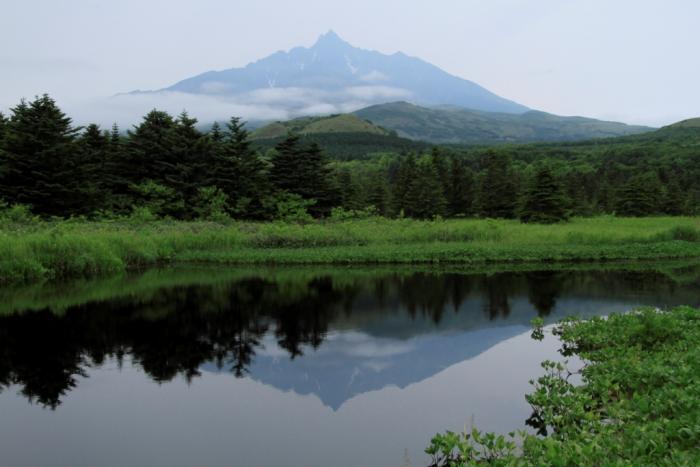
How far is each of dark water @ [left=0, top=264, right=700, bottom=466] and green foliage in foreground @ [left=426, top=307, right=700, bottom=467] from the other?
65 centimetres

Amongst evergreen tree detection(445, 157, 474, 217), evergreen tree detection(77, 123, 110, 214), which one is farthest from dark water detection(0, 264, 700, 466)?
evergreen tree detection(445, 157, 474, 217)

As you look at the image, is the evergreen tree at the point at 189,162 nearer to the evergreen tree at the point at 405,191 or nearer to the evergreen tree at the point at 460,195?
the evergreen tree at the point at 405,191

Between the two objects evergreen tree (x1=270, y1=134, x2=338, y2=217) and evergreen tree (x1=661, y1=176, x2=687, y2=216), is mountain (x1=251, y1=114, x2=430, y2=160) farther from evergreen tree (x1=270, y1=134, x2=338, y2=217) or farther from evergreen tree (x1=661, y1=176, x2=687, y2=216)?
evergreen tree (x1=270, y1=134, x2=338, y2=217)

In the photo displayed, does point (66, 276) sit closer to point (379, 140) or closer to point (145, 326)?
point (145, 326)

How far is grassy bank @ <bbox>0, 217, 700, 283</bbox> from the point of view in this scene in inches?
715

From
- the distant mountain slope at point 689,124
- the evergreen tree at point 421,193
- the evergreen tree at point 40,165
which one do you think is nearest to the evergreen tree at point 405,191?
the evergreen tree at point 421,193

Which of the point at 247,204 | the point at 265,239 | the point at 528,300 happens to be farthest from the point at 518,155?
the point at 528,300

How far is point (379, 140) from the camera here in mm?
132875

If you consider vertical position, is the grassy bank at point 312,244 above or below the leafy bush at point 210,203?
below

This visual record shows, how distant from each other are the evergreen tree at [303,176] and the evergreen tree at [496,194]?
571 inches

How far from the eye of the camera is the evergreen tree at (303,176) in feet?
113

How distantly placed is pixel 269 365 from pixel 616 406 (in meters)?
5.61

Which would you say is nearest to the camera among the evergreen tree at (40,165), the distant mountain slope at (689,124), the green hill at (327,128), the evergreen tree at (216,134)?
the evergreen tree at (40,165)

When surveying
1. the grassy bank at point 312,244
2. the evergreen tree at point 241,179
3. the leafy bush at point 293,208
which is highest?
the evergreen tree at point 241,179
